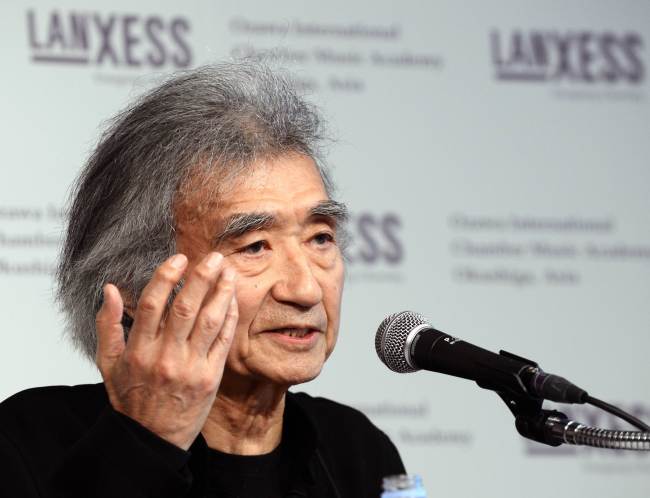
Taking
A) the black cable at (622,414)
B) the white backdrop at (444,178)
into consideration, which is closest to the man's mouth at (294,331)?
the black cable at (622,414)

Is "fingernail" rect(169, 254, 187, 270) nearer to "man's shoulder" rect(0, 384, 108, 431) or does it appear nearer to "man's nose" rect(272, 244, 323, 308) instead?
"man's nose" rect(272, 244, 323, 308)

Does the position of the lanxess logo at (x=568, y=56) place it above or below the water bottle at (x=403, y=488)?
above

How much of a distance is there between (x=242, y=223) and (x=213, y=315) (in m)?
0.44

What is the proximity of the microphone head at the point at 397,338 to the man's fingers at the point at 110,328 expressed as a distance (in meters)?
0.53

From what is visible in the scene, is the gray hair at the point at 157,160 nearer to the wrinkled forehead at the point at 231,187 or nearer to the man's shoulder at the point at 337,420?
the wrinkled forehead at the point at 231,187

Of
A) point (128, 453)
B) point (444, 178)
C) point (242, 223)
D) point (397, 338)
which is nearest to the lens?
point (128, 453)

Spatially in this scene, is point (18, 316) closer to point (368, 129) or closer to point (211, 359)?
point (368, 129)

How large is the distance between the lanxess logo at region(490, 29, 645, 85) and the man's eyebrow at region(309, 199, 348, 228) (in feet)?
7.60

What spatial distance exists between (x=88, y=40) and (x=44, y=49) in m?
0.17

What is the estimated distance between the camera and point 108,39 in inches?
170

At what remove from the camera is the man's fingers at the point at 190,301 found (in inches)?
83.0

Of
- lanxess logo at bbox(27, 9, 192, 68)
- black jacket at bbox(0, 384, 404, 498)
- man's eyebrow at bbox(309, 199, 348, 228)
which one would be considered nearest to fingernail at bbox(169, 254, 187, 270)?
black jacket at bbox(0, 384, 404, 498)

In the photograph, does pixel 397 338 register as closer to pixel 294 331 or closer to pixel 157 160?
pixel 294 331

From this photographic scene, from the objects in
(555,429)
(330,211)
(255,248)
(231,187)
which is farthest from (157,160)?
(555,429)
